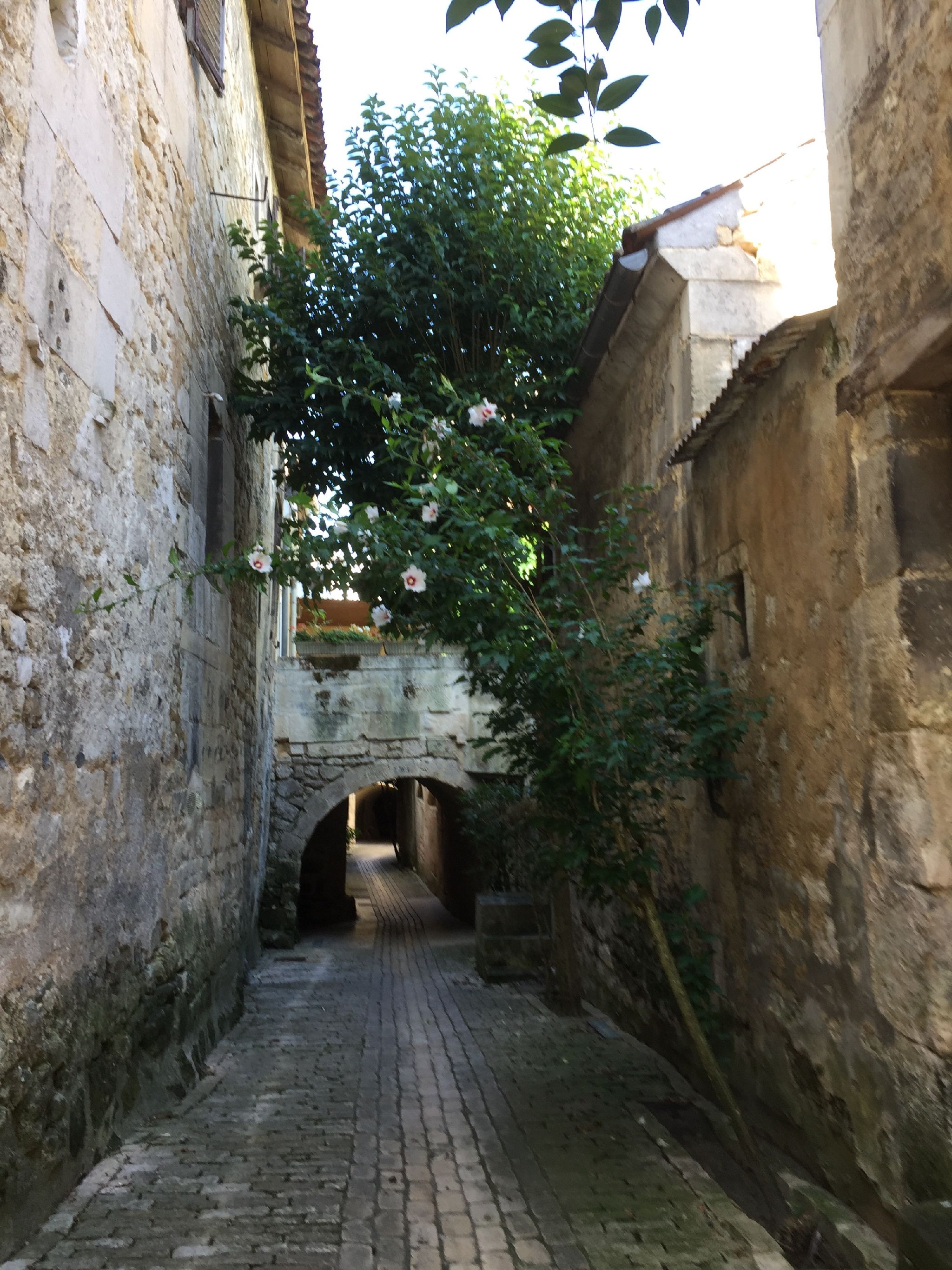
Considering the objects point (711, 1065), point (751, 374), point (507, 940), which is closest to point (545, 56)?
point (751, 374)

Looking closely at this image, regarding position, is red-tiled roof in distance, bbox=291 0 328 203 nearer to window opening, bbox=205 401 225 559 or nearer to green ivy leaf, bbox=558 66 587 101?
window opening, bbox=205 401 225 559

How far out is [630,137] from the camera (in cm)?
192

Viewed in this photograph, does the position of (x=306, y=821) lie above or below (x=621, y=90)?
below

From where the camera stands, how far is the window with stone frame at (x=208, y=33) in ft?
17.4

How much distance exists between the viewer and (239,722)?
24.0ft

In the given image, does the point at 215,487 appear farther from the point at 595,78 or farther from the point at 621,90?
the point at 621,90

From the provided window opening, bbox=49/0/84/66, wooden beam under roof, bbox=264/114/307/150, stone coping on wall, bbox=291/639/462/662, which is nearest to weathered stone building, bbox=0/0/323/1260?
window opening, bbox=49/0/84/66

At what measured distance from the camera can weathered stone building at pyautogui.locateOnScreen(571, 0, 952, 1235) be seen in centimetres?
255

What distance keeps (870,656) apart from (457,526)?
77.3 inches

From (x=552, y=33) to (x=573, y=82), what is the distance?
0.11m

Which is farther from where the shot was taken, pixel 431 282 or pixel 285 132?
pixel 285 132

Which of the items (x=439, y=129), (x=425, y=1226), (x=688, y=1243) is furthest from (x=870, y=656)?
(x=439, y=129)

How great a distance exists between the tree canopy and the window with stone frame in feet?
3.19

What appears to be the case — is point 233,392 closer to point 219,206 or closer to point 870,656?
point 219,206
